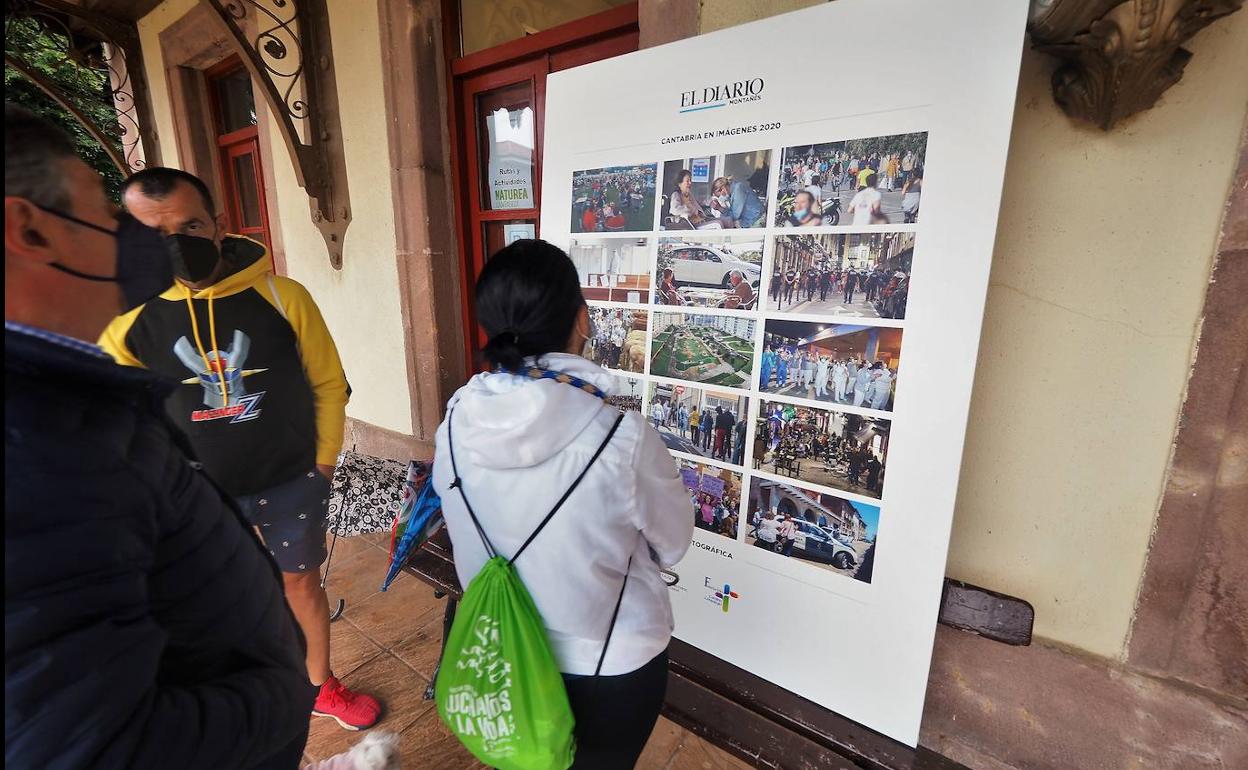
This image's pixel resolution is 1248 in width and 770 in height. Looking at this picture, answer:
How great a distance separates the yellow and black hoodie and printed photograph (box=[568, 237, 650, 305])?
877 millimetres

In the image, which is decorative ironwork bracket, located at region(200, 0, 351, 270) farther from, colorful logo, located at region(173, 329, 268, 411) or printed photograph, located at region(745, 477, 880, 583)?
printed photograph, located at region(745, 477, 880, 583)

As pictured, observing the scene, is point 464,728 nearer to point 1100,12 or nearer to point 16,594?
point 16,594

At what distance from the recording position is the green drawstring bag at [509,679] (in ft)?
3.31

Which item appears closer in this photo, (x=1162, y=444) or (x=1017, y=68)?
(x=1017, y=68)

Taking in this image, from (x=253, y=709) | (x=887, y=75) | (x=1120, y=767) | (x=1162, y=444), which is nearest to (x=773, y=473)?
(x=1162, y=444)

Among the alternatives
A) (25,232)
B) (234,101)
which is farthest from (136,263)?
(234,101)

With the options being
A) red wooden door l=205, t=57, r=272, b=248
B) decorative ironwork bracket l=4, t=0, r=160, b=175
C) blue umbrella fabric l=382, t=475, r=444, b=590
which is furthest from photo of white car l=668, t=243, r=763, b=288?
decorative ironwork bracket l=4, t=0, r=160, b=175

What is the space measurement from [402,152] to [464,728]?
2.65 metres

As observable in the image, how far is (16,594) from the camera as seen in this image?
468 mm

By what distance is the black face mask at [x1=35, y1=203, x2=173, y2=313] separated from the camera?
67cm

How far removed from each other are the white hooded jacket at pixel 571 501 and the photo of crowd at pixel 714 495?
21.5 inches

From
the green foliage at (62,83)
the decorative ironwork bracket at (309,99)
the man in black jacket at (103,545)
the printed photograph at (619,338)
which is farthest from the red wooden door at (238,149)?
the man in black jacket at (103,545)

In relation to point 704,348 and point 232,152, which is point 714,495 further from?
point 232,152

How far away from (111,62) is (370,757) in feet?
20.7
